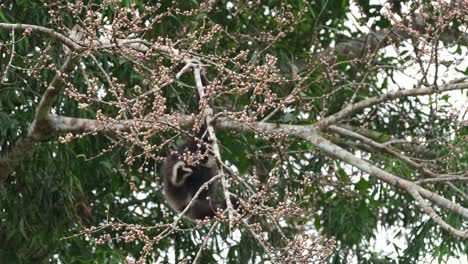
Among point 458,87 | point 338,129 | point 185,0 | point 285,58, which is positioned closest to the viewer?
point 458,87

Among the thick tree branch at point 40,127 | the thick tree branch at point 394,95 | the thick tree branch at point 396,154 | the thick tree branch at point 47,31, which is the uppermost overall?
the thick tree branch at point 394,95

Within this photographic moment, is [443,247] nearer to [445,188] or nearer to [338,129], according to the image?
[445,188]

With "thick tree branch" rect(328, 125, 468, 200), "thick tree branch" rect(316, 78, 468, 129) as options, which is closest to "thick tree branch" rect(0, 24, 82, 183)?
"thick tree branch" rect(316, 78, 468, 129)

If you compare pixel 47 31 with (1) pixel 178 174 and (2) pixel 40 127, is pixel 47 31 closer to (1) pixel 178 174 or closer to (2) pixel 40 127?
(2) pixel 40 127

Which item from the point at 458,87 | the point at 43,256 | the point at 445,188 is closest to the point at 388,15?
the point at 458,87

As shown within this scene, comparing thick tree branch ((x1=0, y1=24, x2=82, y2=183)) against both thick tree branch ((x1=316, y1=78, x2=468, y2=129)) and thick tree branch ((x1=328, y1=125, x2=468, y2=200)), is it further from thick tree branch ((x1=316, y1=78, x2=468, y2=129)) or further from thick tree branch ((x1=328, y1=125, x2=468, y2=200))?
thick tree branch ((x1=328, y1=125, x2=468, y2=200))

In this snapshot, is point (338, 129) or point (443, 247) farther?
point (443, 247)

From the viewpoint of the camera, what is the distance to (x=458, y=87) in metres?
5.11

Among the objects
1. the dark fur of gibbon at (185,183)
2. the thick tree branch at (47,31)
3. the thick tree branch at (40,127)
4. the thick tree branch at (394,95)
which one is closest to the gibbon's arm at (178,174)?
the dark fur of gibbon at (185,183)

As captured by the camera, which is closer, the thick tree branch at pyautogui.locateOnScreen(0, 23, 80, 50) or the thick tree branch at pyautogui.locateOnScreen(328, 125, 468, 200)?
the thick tree branch at pyautogui.locateOnScreen(0, 23, 80, 50)

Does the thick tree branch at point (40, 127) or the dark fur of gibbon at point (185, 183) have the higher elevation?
the dark fur of gibbon at point (185, 183)

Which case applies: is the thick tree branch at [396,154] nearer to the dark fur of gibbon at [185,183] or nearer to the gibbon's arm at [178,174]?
the dark fur of gibbon at [185,183]

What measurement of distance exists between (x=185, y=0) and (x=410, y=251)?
82.7 inches

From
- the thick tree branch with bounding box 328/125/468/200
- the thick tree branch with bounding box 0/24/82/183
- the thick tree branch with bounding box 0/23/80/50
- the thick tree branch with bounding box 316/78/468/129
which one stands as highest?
the thick tree branch with bounding box 316/78/468/129
